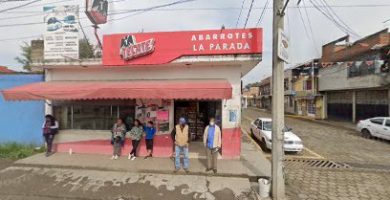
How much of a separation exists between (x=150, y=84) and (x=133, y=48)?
158 cm

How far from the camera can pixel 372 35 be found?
976 inches

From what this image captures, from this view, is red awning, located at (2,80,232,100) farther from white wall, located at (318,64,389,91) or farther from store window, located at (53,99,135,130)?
white wall, located at (318,64,389,91)

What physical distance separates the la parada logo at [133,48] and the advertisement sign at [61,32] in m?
1.99

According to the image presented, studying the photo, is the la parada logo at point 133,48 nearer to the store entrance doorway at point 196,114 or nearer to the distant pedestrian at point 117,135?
the distant pedestrian at point 117,135

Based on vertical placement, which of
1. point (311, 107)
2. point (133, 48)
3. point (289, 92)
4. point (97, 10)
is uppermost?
point (97, 10)

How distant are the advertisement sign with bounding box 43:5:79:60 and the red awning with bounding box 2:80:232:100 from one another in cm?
154

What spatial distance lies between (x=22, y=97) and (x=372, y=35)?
2660 centimetres

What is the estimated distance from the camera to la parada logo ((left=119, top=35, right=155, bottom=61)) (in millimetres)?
9945

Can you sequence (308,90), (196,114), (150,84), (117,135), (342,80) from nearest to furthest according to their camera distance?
1. (150,84)
2. (117,135)
3. (196,114)
4. (342,80)
5. (308,90)

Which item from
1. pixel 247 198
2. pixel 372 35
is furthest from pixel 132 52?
pixel 372 35

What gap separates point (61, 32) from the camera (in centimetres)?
1095

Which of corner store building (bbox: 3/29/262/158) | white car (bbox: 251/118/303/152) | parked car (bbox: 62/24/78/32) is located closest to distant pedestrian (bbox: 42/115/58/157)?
corner store building (bbox: 3/29/262/158)

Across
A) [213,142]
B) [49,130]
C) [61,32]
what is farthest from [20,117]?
Answer: [213,142]

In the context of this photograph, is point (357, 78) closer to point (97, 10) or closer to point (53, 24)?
point (97, 10)
